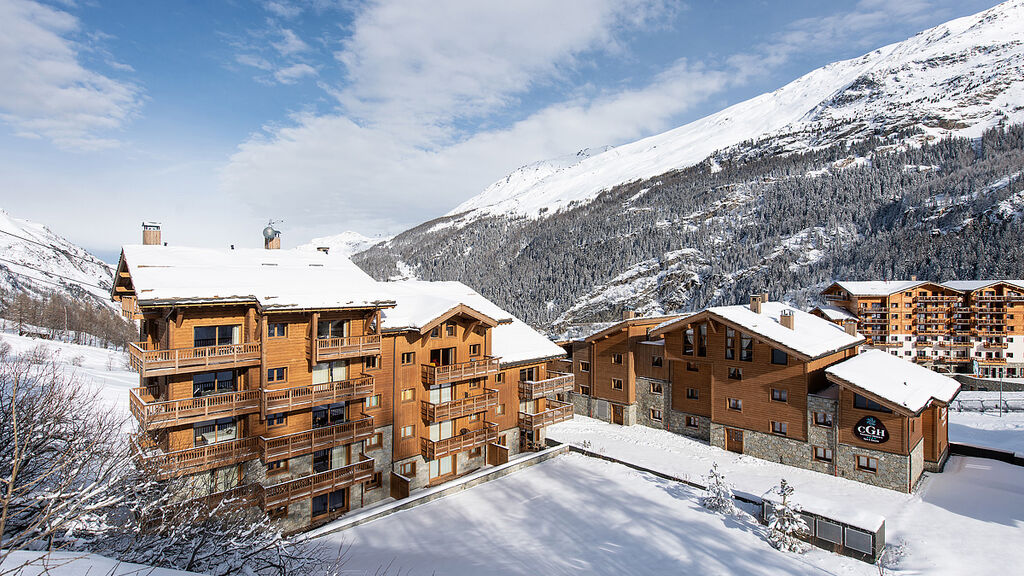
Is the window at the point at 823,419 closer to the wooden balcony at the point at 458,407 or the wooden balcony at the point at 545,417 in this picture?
the wooden balcony at the point at 545,417

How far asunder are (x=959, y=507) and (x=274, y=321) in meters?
33.6

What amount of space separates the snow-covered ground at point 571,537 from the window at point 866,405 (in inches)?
388

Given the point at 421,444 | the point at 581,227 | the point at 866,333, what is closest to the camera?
the point at 421,444

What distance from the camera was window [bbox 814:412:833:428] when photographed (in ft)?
94.5

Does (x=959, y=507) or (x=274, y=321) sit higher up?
(x=274, y=321)

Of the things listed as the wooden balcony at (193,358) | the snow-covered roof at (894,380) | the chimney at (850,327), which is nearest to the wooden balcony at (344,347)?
the wooden balcony at (193,358)

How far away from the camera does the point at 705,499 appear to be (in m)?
24.6

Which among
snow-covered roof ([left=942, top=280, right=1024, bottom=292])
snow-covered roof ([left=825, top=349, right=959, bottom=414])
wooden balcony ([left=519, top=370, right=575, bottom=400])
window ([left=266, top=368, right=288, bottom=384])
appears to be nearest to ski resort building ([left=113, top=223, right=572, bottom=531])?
window ([left=266, top=368, right=288, bottom=384])

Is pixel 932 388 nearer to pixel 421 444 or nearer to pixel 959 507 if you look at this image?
pixel 959 507

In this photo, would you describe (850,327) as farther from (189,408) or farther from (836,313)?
(836,313)

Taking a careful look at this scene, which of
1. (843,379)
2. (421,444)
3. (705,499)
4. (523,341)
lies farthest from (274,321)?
(843,379)

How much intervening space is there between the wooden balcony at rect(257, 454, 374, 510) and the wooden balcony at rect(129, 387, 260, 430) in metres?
3.47

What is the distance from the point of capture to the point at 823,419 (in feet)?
95.4

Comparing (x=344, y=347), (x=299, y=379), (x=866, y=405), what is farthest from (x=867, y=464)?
(x=299, y=379)
